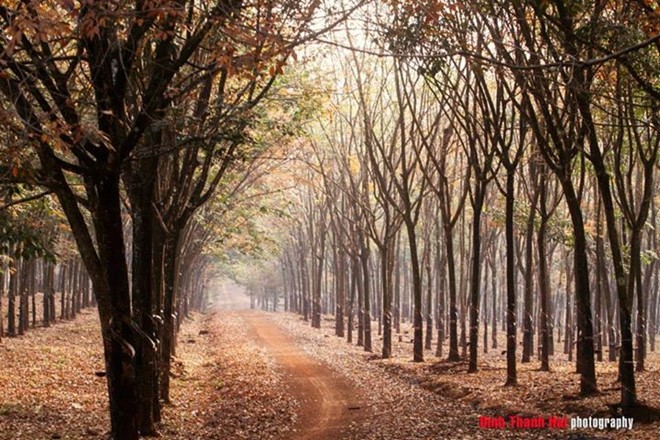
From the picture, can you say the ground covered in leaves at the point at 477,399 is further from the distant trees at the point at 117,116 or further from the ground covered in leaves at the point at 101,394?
the distant trees at the point at 117,116

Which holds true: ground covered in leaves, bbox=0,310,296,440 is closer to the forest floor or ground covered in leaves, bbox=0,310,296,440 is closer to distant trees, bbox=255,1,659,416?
the forest floor

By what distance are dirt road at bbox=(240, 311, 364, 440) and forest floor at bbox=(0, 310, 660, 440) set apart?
3cm

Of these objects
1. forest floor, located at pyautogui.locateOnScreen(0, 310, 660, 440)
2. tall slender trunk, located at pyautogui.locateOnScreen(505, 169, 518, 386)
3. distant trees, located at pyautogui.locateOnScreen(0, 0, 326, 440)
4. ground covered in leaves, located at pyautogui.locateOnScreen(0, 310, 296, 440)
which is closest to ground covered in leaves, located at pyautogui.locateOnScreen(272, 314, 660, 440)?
forest floor, located at pyautogui.locateOnScreen(0, 310, 660, 440)

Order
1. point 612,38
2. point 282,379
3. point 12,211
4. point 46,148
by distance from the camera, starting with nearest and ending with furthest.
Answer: point 46,148 → point 612,38 → point 12,211 → point 282,379

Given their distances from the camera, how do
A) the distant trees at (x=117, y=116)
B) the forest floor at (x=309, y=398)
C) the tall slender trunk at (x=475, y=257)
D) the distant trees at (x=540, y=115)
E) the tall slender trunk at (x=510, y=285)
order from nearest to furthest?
the distant trees at (x=117, y=116), the distant trees at (x=540, y=115), the forest floor at (x=309, y=398), the tall slender trunk at (x=510, y=285), the tall slender trunk at (x=475, y=257)

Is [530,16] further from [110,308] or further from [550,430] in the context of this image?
[110,308]

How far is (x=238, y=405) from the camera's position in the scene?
14766 millimetres

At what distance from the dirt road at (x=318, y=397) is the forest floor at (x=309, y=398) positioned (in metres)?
0.03

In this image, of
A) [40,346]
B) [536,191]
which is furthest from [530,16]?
[40,346]

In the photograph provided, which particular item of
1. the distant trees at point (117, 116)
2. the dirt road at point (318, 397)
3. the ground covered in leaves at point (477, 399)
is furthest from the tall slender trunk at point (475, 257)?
the distant trees at point (117, 116)

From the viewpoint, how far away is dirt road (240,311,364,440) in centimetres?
1222

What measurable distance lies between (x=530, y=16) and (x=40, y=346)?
19.1 metres

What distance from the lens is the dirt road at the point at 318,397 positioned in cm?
1222

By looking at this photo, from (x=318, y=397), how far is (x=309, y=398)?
0.22 m
